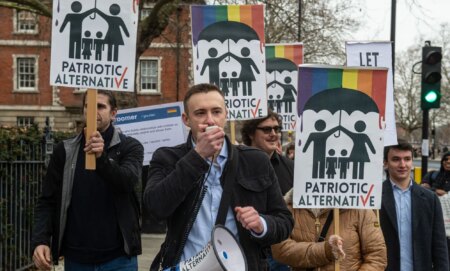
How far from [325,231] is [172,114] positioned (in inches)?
166

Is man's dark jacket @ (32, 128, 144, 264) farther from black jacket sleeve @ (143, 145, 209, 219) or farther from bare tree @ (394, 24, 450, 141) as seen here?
bare tree @ (394, 24, 450, 141)

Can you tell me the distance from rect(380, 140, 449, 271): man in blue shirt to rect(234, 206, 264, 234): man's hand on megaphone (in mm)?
2071

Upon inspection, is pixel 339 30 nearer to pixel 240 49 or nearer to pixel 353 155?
pixel 240 49

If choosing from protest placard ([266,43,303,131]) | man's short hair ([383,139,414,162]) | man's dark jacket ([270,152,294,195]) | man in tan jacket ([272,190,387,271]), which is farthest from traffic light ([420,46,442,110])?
man in tan jacket ([272,190,387,271])

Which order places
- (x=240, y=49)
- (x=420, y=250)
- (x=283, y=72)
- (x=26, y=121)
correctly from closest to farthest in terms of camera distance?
(x=420, y=250) → (x=240, y=49) → (x=283, y=72) → (x=26, y=121)

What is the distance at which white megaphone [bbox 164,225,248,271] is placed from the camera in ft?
8.73

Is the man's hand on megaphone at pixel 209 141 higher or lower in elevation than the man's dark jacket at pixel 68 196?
higher

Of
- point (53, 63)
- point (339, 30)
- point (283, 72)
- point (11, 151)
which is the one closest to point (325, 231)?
point (53, 63)

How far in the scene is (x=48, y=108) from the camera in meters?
44.6

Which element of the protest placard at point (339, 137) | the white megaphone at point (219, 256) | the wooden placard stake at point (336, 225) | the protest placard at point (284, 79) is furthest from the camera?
the protest placard at point (284, 79)

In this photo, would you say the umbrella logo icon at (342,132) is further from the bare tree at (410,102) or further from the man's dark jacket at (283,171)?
the bare tree at (410,102)

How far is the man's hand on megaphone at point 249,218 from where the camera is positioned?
281 cm

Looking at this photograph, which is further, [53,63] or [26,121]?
[26,121]

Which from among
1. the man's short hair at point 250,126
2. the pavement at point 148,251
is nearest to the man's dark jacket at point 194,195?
the man's short hair at point 250,126
